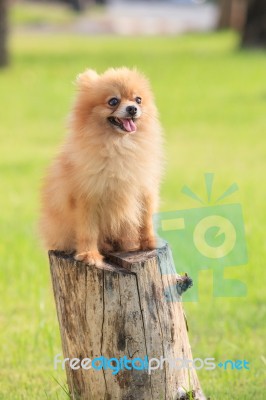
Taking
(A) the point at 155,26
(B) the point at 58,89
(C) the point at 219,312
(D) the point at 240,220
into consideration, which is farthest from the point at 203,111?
(A) the point at 155,26

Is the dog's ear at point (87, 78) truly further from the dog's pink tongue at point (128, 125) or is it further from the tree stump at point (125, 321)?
the tree stump at point (125, 321)

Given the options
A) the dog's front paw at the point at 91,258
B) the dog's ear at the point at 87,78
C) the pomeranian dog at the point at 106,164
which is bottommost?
the dog's front paw at the point at 91,258

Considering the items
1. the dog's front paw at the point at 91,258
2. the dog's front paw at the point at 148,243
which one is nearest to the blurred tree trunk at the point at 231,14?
the dog's front paw at the point at 148,243

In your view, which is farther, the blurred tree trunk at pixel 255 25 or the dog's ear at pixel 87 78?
the blurred tree trunk at pixel 255 25

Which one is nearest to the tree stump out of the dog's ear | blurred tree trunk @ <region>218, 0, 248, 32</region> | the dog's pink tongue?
the dog's pink tongue

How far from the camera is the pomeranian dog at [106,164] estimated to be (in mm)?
3721

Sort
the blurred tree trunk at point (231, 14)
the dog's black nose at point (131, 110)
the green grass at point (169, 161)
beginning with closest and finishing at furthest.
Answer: the dog's black nose at point (131, 110) → the green grass at point (169, 161) → the blurred tree trunk at point (231, 14)

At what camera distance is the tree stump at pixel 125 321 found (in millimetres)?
3799

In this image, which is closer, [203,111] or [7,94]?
[203,111]

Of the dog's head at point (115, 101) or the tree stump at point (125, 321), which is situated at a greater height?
the dog's head at point (115, 101)

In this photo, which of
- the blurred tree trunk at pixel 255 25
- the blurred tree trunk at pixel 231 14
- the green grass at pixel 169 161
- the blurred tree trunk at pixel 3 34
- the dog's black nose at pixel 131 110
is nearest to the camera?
the dog's black nose at pixel 131 110

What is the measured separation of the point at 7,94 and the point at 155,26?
19.3 m

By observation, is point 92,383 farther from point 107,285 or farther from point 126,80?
point 126,80

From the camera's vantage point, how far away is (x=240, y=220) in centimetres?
407
